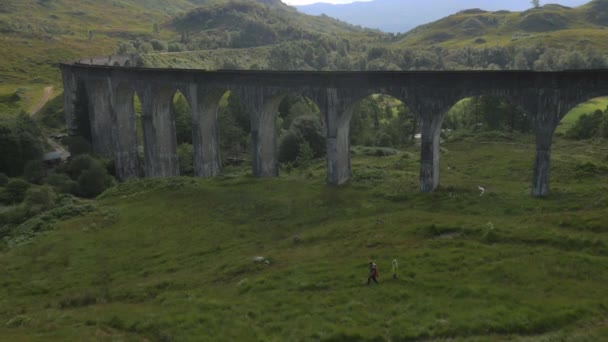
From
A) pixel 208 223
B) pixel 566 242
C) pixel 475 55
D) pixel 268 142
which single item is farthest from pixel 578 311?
pixel 475 55

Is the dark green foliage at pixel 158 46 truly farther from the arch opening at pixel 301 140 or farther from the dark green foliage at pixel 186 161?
the arch opening at pixel 301 140

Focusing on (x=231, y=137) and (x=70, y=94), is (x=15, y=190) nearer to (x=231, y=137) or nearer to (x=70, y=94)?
(x=70, y=94)

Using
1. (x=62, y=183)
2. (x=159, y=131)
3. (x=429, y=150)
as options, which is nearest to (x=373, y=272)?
(x=429, y=150)

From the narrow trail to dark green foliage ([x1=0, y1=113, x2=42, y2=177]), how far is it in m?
8.01

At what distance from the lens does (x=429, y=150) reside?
4341 centimetres

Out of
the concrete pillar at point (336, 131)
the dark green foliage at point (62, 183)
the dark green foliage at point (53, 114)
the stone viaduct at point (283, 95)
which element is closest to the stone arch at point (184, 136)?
the stone viaduct at point (283, 95)

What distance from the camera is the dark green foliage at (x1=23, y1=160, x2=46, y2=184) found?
2486 inches

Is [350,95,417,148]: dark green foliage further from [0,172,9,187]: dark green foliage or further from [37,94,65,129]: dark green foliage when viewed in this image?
[37,94,65,129]: dark green foliage

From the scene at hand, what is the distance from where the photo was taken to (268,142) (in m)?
53.7

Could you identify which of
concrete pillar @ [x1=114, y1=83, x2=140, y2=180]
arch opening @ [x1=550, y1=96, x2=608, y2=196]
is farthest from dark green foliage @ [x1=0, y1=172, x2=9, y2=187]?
arch opening @ [x1=550, y1=96, x2=608, y2=196]

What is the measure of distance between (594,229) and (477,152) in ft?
125

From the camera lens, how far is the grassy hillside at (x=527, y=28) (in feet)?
483

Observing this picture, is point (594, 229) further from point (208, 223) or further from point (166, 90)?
point (166, 90)

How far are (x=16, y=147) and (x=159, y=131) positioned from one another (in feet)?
63.6
